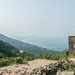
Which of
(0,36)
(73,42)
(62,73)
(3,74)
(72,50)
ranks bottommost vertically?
(3,74)

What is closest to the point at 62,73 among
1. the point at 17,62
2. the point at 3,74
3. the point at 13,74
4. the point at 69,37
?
the point at 13,74

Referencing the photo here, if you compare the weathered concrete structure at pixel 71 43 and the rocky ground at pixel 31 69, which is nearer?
the rocky ground at pixel 31 69

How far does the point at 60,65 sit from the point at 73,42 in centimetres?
632

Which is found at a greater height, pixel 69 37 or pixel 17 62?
pixel 69 37

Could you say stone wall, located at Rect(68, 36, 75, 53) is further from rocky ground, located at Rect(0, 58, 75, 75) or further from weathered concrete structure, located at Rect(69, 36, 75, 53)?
rocky ground, located at Rect(0, 58, 75, 75)

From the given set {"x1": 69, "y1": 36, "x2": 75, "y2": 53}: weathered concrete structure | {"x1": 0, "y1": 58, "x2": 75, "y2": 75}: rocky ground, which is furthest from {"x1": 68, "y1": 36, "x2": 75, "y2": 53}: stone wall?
{"x1": 0, "y1": 58, "x2": 75, "y2": 75}: rocky ground

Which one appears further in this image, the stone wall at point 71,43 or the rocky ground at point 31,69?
the stone wall at point 71,43

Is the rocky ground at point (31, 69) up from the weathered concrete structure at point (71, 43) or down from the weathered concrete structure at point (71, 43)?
down

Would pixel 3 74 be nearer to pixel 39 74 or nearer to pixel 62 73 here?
pixel 39 74

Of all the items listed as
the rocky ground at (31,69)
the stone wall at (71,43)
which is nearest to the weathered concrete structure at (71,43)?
the stone wall at (71,43)

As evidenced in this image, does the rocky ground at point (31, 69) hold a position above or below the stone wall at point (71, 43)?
below

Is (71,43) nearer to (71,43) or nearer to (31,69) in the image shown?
(71,43)

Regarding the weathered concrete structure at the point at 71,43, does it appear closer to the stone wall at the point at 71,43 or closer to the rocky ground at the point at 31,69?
the stone wall at the point at 71,43

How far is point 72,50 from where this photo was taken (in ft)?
45.7
